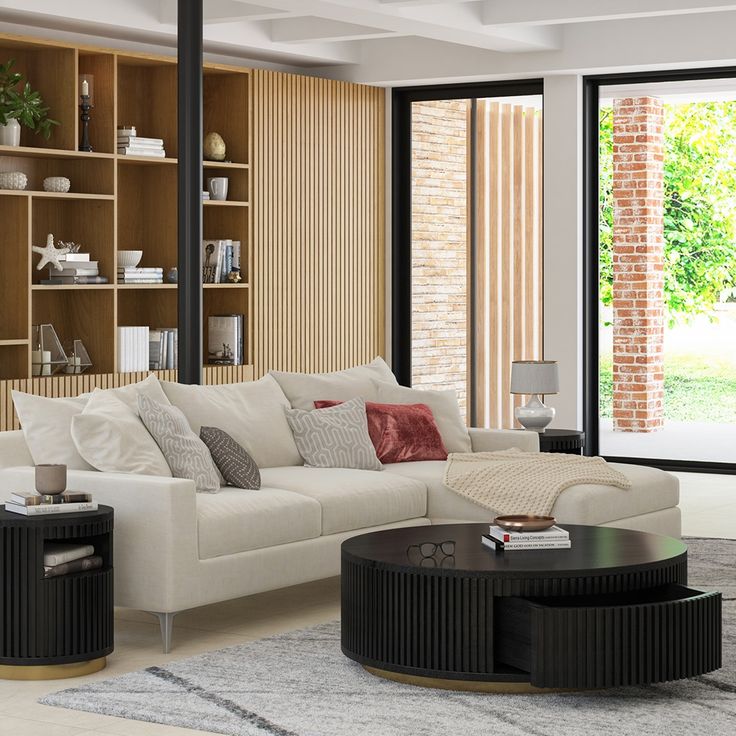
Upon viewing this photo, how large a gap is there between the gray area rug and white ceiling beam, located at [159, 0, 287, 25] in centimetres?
443

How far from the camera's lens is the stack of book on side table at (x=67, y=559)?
14.5ft

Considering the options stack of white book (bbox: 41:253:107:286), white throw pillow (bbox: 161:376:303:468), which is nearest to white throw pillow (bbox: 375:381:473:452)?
white throw pillow (bbox: 161:376:303:468)

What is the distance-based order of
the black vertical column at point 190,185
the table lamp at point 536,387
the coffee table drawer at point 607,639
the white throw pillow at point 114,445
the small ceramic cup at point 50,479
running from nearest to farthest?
the coffee table drawer at point 607,639 < the small ceramic cup at point 50,479 < the white throw pillow at point 114,445 < the black vertical column at point 190,185 < the table lamp at point 536,387

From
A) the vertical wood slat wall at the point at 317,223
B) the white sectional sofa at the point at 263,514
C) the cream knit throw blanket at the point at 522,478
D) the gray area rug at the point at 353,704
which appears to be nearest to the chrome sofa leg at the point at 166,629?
the white sectional sofa at the point at 263,514

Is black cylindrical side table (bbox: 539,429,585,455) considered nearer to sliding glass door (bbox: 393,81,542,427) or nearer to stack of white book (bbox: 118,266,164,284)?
stack of white book (bbox: 118,266,164,284)

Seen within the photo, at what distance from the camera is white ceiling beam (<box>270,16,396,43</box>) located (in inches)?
352

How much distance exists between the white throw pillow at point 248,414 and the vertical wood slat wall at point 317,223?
316cm

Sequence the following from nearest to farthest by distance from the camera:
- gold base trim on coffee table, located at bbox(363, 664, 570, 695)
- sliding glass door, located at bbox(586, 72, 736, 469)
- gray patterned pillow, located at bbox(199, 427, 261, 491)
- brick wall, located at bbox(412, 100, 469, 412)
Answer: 1. gold base trim on coffee table, located at bbox(363, 664, 570, 695)
2. gray patterned pillow, located at bbox(199, 427, 261, 491)
3. sliding glass door, located at bbox(586, 72, 736, 469)
4. brick wall, located at bbox(412, 100, 469, 412)

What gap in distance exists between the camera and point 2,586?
439 cm

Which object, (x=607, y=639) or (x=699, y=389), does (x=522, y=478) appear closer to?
(x=607, y=639)

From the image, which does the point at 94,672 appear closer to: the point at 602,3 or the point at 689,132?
the point at 602,3

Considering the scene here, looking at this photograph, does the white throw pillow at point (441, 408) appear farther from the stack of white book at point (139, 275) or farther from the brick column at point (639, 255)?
the brick column at point (639, 255)

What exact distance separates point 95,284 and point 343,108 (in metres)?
2.47

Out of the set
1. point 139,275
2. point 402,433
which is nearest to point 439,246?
point 139,275
